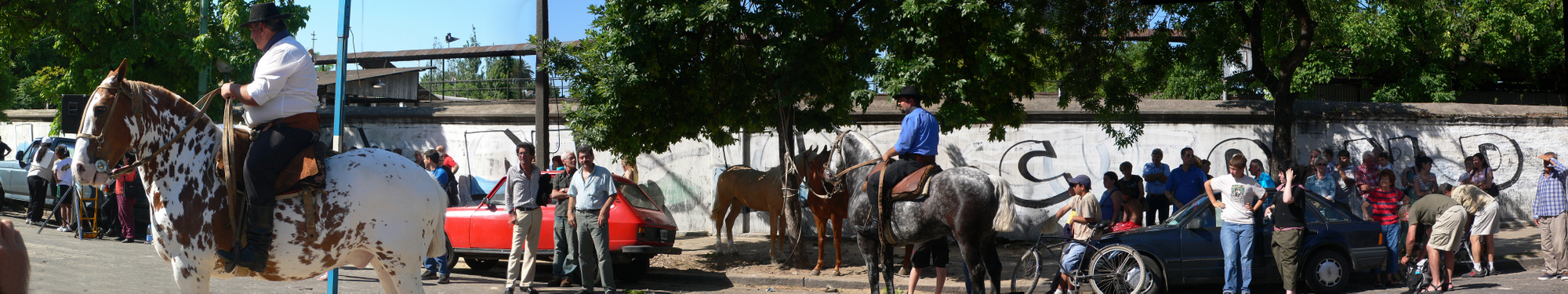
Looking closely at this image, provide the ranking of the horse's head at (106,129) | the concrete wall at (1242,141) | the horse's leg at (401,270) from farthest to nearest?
the concrete wall at (1242,141), the horse's leg at (401,270), the horse's head at (106,129)

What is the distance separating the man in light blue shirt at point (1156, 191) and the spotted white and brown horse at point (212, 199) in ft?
34.5

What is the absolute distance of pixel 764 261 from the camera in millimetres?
12273

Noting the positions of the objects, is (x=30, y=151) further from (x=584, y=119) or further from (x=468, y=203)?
(x=584, y=119)

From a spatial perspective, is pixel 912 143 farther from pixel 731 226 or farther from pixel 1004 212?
pixel 731 226

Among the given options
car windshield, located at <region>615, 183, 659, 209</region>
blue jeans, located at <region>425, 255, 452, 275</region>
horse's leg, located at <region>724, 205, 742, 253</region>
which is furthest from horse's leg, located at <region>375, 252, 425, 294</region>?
horse's leg, located at <region>724, 205, 742, 253</region>

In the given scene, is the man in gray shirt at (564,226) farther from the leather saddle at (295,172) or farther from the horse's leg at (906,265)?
the leather saddle at (295,172)

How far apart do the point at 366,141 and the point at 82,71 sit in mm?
5834

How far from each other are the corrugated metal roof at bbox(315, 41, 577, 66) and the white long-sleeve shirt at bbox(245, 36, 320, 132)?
17799mm

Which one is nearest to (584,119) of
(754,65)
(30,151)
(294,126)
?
(754,65)

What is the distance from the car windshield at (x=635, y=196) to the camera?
11164 millimetres

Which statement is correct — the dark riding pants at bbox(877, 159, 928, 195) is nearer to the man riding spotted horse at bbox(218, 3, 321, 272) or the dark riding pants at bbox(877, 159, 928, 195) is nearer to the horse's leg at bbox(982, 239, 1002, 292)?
the horse's leg at bbox(982, 239, 1002, 292)

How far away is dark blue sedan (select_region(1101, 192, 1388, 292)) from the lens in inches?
370

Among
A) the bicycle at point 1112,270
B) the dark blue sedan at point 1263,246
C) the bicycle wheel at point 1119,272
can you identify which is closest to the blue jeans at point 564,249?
the bicycle at point 1112,270

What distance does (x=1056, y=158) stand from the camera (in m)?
14.7
